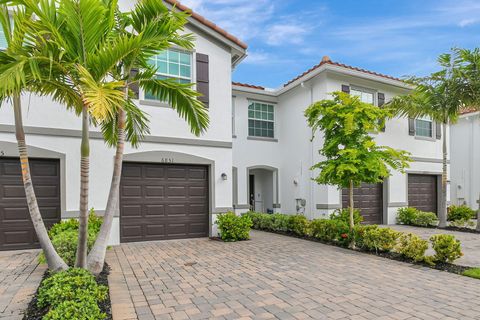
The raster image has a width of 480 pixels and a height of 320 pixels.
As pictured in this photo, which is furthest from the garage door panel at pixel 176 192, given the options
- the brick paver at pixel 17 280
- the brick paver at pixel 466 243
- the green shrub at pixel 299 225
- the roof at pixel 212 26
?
the brick paver at pixel 466 243

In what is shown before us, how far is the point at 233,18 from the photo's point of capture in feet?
36.4

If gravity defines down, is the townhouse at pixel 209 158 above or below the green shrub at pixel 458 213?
above

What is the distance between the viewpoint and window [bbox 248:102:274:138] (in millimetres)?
14895

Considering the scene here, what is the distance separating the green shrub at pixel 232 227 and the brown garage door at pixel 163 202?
814mm

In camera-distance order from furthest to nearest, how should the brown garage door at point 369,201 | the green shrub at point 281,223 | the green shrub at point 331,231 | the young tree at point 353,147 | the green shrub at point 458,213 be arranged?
the green shrub at point 458,213, the brown garage door at point 369,201, the green shrub at point 281,223, the green shrub at point 331,231, the young tree at point 353,147

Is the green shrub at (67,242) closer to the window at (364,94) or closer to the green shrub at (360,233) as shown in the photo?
the green shrub at (360,233)

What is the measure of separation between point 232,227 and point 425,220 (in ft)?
29.6

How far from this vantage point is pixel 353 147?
889cm

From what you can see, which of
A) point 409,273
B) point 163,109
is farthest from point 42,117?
point 409,273

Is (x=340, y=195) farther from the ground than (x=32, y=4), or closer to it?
closer to it

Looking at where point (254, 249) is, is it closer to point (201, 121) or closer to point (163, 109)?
point (201, 121)

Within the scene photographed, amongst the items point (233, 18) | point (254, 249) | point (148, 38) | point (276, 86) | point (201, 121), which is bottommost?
point (254, 249)

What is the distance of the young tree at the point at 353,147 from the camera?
334 inches

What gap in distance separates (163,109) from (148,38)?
194 inches
